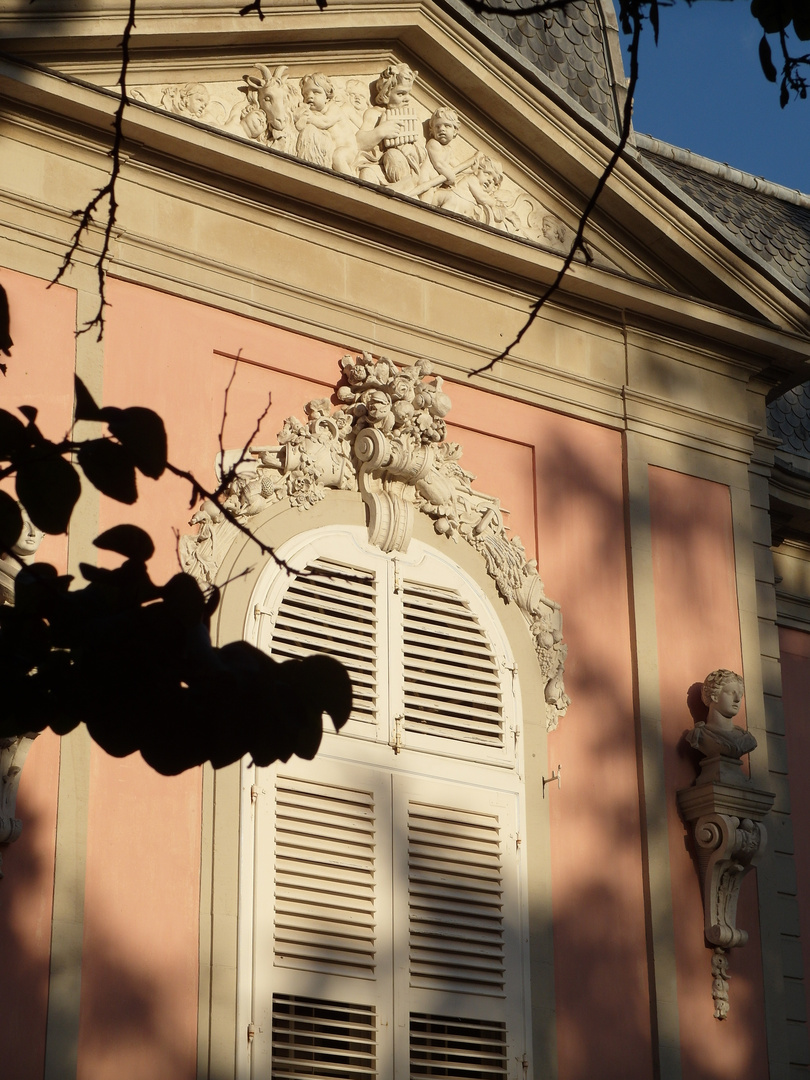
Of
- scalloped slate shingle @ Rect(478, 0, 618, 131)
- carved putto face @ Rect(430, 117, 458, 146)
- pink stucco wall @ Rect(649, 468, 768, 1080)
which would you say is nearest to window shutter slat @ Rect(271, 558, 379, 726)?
pink stucco wall @ Rect(649, 468, 768, 1080)

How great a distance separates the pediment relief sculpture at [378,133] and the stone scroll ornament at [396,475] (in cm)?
108

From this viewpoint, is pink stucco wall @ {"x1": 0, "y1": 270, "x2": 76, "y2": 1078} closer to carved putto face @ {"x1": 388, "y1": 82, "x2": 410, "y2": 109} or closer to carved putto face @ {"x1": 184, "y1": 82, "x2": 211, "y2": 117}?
carved putto face @ {"x1": 184, "y1": 82, "x2": 211, "y2": 117}

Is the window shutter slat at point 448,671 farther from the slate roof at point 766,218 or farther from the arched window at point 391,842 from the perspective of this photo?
the slate roof at point 766,218

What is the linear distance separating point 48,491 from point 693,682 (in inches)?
263

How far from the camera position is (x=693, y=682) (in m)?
10.4

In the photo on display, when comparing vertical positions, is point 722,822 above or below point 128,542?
above

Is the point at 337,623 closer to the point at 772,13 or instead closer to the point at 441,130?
the point at 441,130

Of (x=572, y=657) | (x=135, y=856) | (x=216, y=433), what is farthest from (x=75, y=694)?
(x=572, y=657)

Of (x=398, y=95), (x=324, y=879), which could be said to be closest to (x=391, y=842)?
(x=324, y=879)

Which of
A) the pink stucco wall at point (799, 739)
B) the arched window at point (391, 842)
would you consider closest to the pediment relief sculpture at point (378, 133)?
the arched window at point (391, 842)

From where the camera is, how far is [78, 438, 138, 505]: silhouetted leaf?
13.5 ft

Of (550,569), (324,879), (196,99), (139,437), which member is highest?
(196,99)

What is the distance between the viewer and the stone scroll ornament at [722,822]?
980 centimetres

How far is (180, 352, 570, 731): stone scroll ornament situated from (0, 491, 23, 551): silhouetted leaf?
4.85 m
